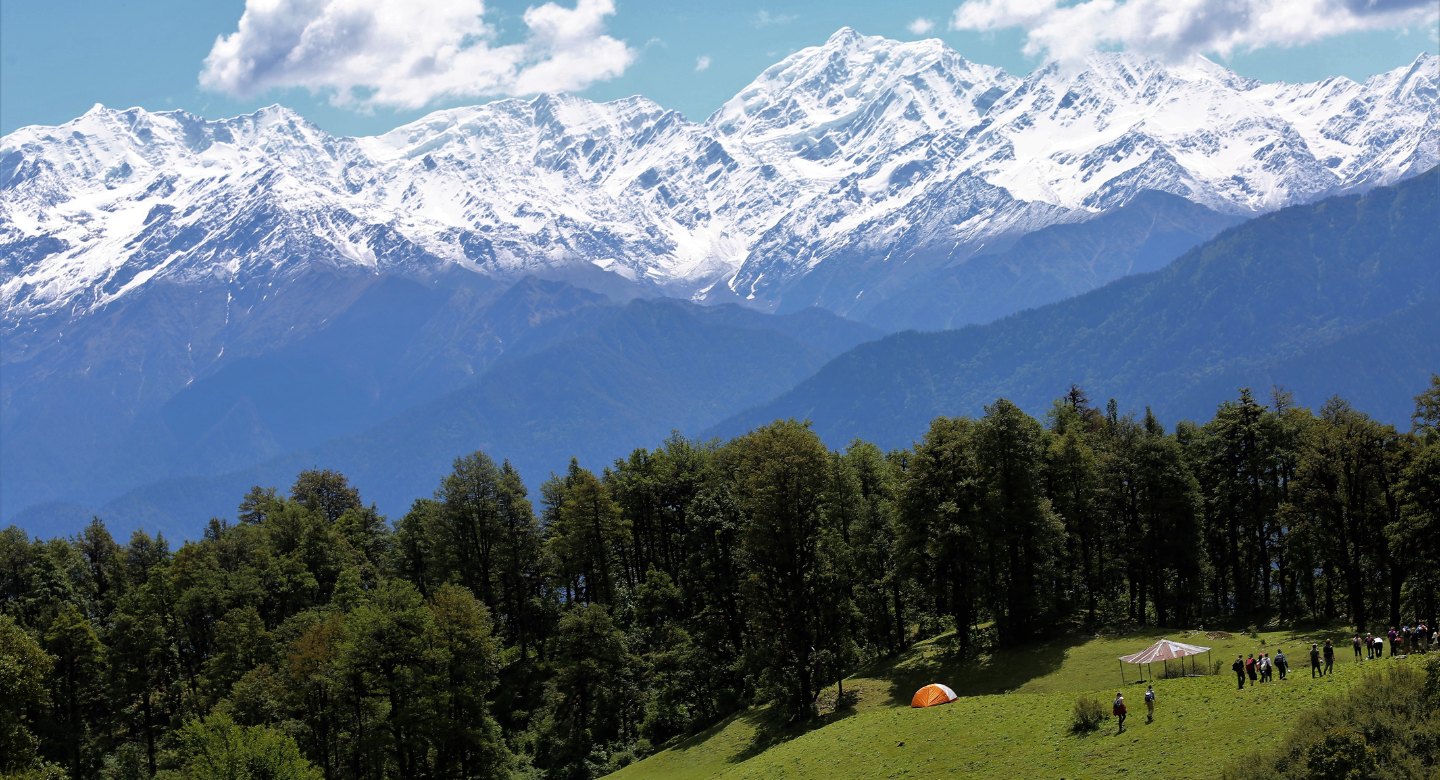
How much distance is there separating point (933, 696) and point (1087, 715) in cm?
1130

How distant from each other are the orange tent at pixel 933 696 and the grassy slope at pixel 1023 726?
116 cm

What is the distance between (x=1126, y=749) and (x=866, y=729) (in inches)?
564

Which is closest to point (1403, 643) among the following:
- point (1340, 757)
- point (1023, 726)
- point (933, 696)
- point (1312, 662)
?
point (1312, 662)

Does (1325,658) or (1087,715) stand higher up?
(1325,658)

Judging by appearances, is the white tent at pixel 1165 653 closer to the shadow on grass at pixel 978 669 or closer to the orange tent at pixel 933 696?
the shadow on grass at pixel 978 669

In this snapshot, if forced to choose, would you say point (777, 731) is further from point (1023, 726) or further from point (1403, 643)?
point (1403, 643)

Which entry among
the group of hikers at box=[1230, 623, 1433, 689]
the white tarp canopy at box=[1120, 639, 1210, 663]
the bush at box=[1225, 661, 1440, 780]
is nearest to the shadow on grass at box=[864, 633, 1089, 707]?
the white tarp canopy at box=[1120, 639, 1210, 663]

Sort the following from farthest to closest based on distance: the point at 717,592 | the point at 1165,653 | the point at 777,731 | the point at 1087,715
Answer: the point at 717,592, the point at 777,731, the point at 1165,653, the point at 1087,715

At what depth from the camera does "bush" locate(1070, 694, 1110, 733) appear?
4241cm

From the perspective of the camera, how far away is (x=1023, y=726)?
44656 millimetres

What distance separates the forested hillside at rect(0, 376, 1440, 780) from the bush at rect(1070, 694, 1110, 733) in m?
15.7

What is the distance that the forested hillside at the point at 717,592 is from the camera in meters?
56.5

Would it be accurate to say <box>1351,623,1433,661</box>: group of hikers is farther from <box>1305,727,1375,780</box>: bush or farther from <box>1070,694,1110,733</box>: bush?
<box>1305,727,1375,780</box>: bush

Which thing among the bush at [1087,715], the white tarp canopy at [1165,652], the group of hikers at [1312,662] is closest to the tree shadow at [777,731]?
the bush at [1087,715]
